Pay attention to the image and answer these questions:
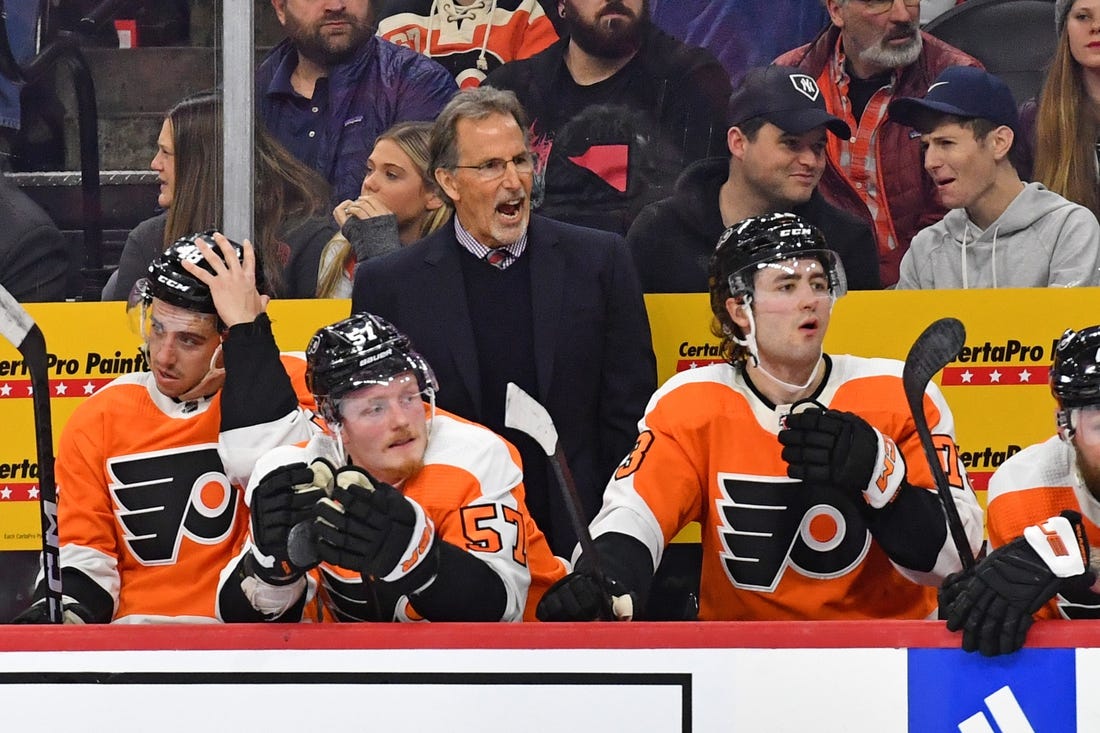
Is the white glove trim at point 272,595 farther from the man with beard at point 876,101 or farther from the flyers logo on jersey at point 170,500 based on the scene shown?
the man with beard at point 876,101

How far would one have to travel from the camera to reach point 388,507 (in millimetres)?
2131

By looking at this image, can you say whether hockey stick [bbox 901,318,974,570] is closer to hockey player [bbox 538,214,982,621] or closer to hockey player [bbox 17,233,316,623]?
hockey player [bbox 538,214,982,621]

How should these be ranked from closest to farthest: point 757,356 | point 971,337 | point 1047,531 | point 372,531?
point 1047,531, point 372,531, point 757,356, point 971,337

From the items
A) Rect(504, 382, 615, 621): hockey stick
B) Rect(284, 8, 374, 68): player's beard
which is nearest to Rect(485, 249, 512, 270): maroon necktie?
Rect(284, 8, 374, 68): player's beard

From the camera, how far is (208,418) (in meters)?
2.85

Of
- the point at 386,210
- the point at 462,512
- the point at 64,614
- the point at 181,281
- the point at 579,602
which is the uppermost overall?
the point at 386,210

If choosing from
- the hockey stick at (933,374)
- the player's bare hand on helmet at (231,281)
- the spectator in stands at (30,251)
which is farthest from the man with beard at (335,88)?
the hockey stick at (933,374)

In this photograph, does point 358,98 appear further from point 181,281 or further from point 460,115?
point 181,281

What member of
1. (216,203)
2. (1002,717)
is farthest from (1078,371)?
(216,203)

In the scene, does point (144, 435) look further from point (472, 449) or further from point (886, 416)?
point (886, 416)

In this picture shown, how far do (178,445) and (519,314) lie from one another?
0.79 metres

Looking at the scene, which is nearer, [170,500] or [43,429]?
[43,429]

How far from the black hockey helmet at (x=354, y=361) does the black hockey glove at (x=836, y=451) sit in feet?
2.15

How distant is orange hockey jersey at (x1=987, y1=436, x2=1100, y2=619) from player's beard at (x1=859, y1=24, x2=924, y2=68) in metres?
1.26
